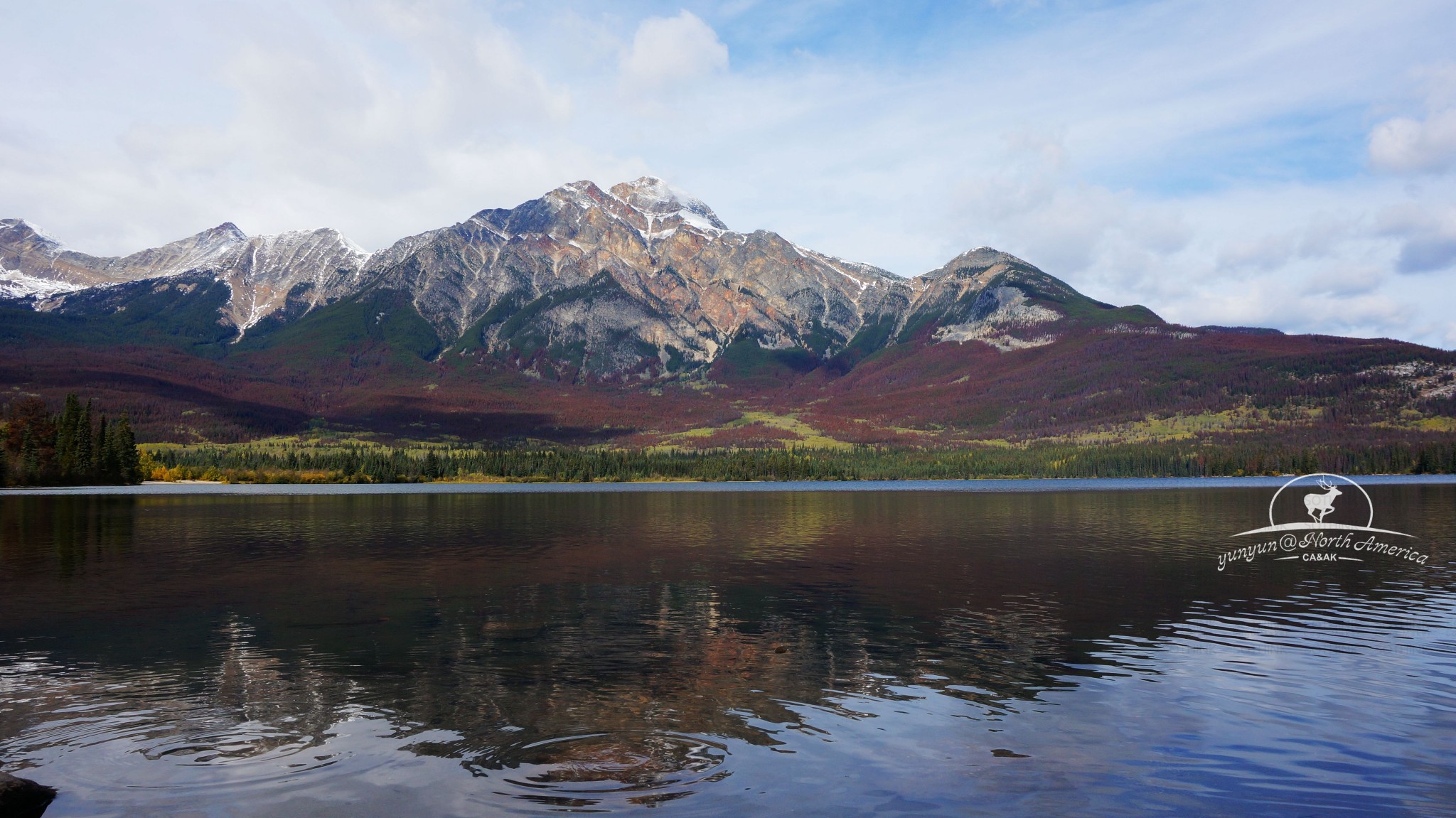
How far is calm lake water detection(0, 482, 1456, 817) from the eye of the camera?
67.9ft

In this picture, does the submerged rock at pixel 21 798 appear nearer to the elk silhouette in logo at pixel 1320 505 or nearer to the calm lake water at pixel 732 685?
the calm lake water at pixel 732 685

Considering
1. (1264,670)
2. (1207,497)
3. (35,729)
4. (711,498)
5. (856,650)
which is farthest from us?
(711,498)

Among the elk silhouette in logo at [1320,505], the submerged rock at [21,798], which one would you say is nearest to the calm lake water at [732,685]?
the submerged rock at [21,798]

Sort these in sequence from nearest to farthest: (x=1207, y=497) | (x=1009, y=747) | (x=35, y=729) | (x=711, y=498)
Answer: (x=1009, y=747) → (x=35, y=729) → (x=1207, y=497) → (x=711, y=498)

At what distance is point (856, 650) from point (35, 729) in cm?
2947

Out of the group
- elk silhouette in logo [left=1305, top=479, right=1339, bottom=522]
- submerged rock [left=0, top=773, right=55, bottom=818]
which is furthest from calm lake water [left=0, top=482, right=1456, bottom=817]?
elk silhouette in logo [left=1305, top=479, right=1339, bottom=522]

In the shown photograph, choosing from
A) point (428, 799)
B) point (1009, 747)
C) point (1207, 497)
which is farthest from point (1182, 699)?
point (1207, 497)

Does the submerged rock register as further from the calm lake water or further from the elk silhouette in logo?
the elk silhouette in logo

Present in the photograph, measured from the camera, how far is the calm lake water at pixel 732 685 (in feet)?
67.9

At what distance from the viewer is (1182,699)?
95.0ft

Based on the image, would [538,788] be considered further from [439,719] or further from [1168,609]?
[1168,609]

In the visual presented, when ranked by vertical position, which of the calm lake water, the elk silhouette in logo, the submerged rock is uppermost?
the submerged rock

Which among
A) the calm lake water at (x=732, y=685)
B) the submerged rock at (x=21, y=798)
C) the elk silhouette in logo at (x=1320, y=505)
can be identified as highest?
the submerged rock at (x=21, y=798)

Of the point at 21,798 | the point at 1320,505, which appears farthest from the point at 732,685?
the point at 1320,505
